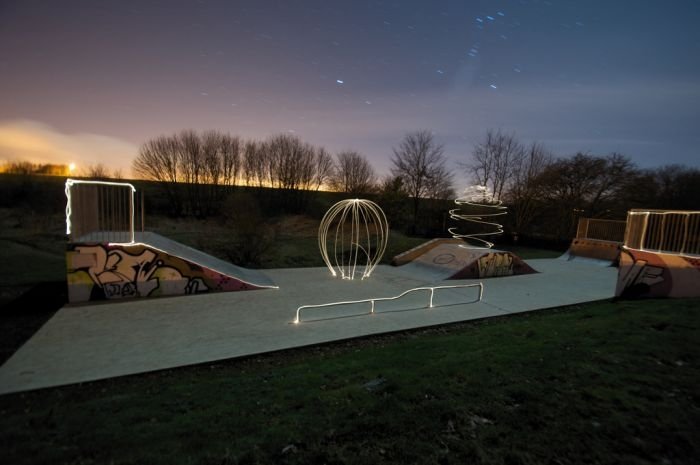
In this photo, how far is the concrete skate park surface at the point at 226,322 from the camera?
5895 millimetres

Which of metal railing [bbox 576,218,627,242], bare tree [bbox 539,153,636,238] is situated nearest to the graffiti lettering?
metal railing [bbox 576,218,627,242]

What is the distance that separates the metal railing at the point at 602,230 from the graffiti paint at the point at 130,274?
1134 inches

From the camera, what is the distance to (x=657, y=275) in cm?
1026

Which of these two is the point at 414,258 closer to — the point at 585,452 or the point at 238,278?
the point at 238,278

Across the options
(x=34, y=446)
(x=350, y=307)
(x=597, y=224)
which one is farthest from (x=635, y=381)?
(x=597, y=224)

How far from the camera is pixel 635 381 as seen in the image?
4355 mm

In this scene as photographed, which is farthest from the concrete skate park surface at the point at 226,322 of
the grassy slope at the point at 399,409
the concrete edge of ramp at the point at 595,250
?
the concrete edge of ramp at the point at 595,250

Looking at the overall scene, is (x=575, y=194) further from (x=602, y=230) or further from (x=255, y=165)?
(x=255, y=165)

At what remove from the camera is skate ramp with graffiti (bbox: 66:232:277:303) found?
9.55 metres

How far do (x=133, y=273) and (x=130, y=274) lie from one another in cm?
9

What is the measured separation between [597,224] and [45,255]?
38743 mm

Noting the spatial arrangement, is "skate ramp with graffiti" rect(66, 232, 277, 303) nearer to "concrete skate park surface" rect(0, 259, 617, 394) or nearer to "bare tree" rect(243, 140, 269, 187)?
"concrete skate park surface" rect(0, 259, 617, 394)

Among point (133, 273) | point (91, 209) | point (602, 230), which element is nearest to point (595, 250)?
point (602, 230)

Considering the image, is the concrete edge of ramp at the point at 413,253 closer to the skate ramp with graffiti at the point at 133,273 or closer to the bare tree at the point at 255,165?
the skate ramp with graffiti at the point at 133,273
